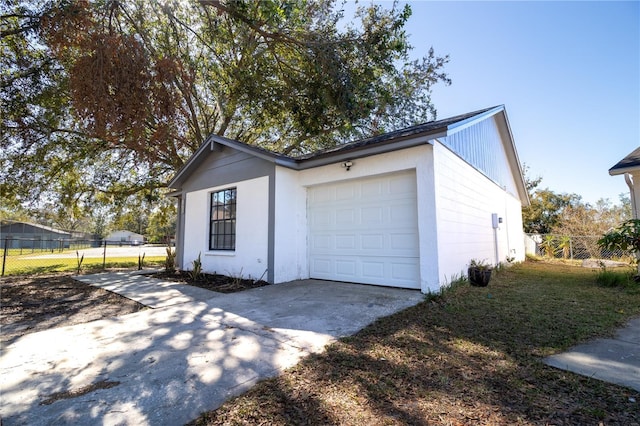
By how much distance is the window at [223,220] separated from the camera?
8.48 meters

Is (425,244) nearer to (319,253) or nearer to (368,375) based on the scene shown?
(319,253)

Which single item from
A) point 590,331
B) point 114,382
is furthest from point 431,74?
point 114,382

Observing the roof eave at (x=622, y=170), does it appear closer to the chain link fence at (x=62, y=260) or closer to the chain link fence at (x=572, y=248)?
the chain link fence at (x=572, y=248)

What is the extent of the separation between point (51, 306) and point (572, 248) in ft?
65.5

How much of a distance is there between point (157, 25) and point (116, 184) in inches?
274

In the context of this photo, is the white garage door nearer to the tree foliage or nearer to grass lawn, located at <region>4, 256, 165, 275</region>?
the tree foliage

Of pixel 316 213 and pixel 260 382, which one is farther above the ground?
pixel 316 213

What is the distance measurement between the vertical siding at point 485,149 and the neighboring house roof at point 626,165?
9.85ft

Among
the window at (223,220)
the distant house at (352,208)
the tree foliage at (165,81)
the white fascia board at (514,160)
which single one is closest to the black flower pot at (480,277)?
the distant house at (352,208)

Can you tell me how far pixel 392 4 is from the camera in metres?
8.02

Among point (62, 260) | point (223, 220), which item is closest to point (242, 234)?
point (223, 220)

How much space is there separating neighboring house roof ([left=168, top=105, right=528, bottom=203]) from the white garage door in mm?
719

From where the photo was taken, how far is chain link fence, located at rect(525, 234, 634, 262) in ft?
47.0

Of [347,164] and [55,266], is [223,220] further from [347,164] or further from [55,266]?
[55,266]
